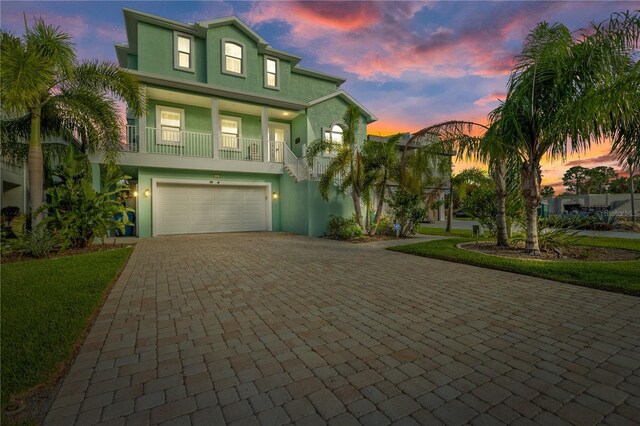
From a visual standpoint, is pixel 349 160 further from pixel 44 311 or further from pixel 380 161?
pixel 44 311

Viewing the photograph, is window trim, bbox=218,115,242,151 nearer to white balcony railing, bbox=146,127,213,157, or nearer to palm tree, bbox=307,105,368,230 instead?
white balcony railing, bbox=146,127,213,157

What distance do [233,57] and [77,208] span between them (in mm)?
10724

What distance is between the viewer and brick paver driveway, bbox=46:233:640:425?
2.01 metres

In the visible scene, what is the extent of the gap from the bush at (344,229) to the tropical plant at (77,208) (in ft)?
25.2

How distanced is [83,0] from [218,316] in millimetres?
11040

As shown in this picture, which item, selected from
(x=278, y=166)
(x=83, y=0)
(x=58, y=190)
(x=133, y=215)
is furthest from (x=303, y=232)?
(x=83, y=0)

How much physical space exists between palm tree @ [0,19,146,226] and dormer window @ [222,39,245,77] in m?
5.71

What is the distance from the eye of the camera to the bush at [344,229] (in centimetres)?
1161

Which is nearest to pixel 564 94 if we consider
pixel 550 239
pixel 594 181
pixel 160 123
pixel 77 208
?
pixel 550 239

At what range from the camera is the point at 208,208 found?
572 inches

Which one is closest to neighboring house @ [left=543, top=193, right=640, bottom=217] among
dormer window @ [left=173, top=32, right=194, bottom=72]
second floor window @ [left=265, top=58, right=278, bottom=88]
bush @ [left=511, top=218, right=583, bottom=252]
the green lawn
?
bush @ [left=511, top=218, right=583, bottom=252]

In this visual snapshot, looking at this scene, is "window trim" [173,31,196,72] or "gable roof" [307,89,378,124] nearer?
"window trim" [173,31,196,72]

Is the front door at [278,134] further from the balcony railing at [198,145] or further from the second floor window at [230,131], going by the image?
the second floor window at [230,131]

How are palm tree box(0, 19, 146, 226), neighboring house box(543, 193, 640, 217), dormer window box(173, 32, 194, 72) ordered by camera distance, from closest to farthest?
palm tree box(0, 19, 146, 226)
dormer window box(173, 32, 194, 72)
neighboring house box(543, 193, 640, 217)
